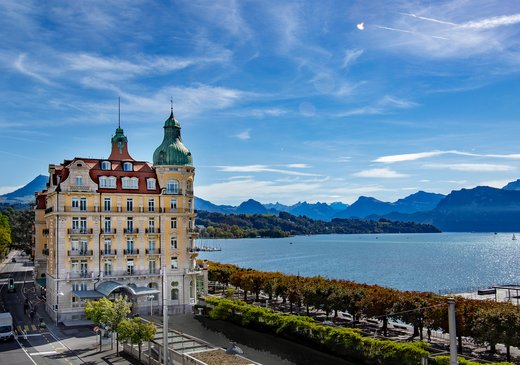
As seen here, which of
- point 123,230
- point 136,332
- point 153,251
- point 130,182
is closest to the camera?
point 136,332

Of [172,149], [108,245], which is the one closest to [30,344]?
[108,245]

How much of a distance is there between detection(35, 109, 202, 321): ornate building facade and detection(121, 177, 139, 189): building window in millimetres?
139

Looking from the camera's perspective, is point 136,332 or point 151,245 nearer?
point 136,332

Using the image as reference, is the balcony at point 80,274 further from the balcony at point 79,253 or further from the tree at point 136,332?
the tree at point 136,332

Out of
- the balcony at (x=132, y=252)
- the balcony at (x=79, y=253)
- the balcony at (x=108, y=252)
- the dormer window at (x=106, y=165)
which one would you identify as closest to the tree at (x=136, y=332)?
the balcony at (x=79, y=253)

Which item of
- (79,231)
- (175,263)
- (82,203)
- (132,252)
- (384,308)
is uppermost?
(82,203)

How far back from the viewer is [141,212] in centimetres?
7600

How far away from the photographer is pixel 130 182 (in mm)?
76000

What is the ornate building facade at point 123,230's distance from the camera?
7138 centimetres

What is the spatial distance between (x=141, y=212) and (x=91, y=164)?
31.3ft

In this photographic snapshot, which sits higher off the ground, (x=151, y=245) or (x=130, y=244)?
(x=130, y=244)

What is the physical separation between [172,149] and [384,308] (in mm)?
36405

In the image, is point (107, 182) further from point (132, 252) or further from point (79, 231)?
point (132, 252)

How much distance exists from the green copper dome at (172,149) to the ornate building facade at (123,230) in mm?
144
